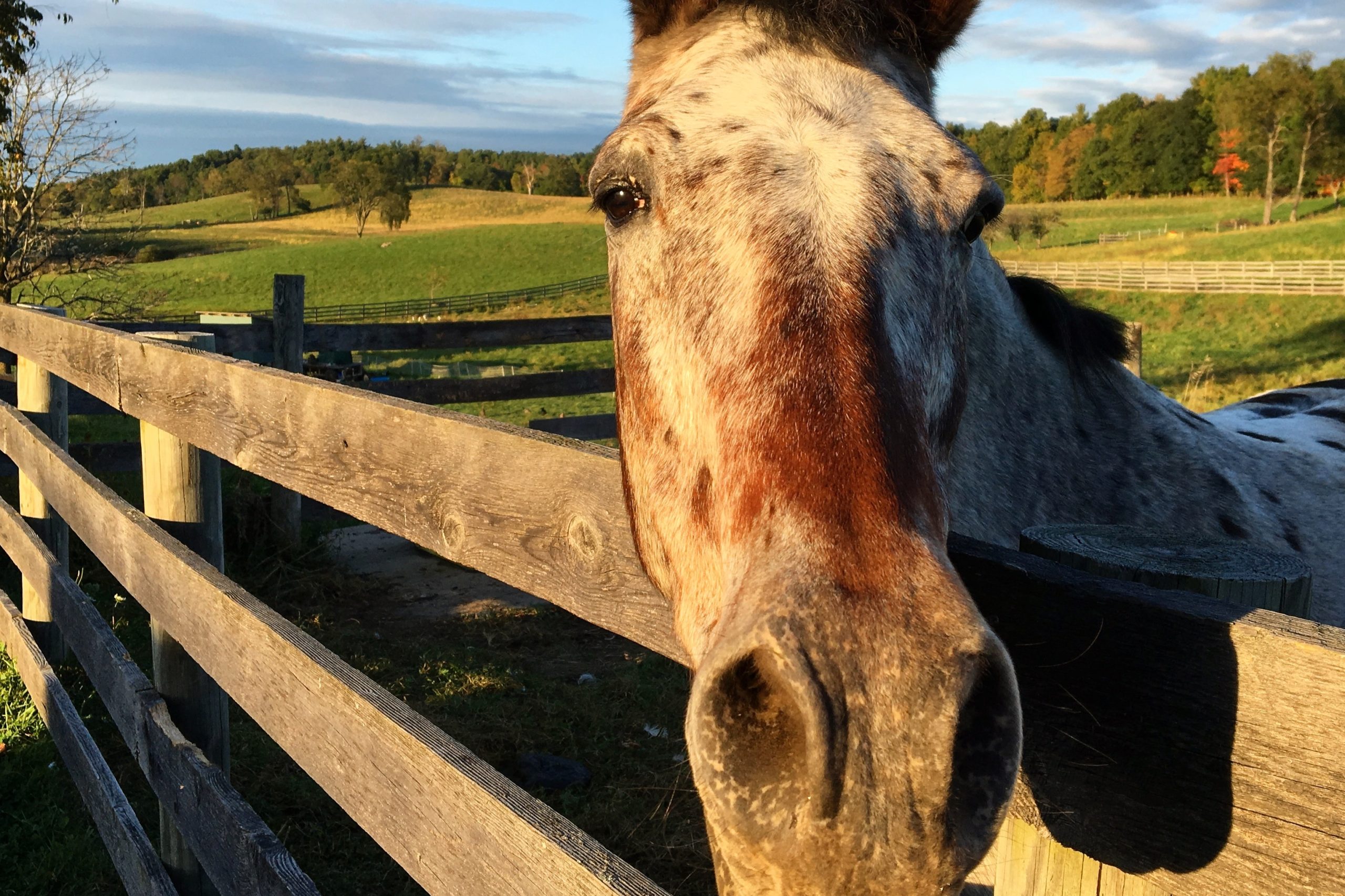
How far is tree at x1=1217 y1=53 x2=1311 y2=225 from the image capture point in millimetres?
59125

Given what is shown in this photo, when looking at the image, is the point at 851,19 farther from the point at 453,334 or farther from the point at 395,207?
the point at 395,207

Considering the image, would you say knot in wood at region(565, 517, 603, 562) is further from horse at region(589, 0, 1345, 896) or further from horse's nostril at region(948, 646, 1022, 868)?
horse's nostril at region(948, 646, 1022, 868)

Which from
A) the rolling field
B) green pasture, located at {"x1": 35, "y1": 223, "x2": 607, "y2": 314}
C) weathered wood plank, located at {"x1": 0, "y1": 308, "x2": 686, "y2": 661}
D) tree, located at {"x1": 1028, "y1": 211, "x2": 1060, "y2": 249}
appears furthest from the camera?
green pasture, located at {"x1": 35, "y1": 223, "x2": 607, "y2": 314}

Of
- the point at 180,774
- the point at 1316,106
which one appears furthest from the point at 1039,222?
the point at 1316,106

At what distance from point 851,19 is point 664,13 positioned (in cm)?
58

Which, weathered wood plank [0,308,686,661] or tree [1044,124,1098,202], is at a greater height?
tree [1044,124,1098,202]

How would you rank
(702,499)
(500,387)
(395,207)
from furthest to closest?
(395,207), (500,387), (702,499)

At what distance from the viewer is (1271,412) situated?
520 centimetres

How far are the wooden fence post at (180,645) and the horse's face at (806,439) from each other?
6.56ft

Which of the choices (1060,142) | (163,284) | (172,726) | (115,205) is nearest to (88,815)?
(172,726)

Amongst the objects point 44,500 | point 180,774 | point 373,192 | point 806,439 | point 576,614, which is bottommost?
point 180,774

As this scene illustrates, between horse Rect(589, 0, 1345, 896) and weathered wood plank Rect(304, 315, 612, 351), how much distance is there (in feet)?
23.6

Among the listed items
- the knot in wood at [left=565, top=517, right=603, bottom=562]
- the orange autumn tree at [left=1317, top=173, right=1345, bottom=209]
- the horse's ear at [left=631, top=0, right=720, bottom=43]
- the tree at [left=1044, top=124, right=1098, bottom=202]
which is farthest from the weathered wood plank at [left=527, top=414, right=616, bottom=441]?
the orange autumn tree at [left=1317, top=173, right=1345, bottom=209]

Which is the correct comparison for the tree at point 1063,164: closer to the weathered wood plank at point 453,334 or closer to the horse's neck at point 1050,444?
the weathered wood plank at point 453,334
